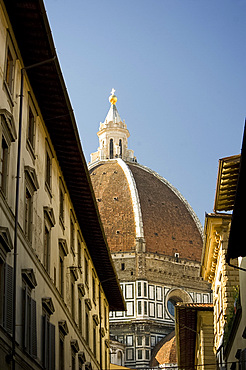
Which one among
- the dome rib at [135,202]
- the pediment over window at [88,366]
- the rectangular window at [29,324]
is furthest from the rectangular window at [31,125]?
the dome rib at [135,202]

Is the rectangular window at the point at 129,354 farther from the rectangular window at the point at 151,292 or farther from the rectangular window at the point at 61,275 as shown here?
the rectangular window at the point at 61,275

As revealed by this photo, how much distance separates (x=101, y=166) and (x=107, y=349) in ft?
246

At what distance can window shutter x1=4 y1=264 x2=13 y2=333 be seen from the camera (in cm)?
1127

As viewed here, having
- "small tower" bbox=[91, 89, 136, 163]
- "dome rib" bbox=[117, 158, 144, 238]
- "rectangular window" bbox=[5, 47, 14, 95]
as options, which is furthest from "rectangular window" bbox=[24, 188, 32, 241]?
"small tower" bbox=[91, 89, 136, 163]

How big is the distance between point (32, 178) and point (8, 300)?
3.13m

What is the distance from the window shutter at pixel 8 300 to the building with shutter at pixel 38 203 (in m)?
0.01

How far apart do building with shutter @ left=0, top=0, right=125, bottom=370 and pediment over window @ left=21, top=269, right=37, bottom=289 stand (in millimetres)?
20

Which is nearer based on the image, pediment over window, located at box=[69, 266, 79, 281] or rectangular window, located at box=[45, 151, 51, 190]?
rectangular window, located at box=[45, 151, 51, 190]

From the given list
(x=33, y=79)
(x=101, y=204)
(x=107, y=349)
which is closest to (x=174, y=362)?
(x=101, y=204)

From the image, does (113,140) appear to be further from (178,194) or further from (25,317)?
(25,317)

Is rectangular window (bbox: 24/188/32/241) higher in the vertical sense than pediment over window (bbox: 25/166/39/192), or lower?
lower

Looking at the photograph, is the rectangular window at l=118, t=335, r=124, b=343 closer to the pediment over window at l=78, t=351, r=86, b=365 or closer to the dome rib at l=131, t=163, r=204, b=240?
the dome rib at l=131, t=163, r=204, b=240

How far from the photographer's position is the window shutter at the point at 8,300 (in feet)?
37.0

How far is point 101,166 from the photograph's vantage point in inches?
4208
